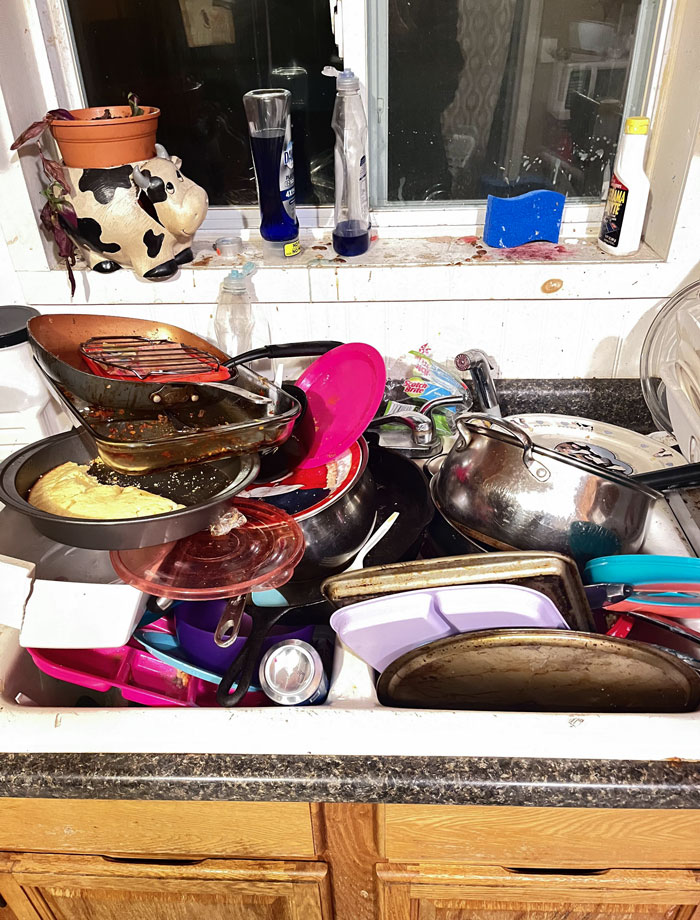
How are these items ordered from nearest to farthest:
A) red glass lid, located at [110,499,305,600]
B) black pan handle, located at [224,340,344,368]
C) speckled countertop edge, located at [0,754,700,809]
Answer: speckled countertop edge, located at [0,754,700,809]
red glass lid, located at [110,499,305,600]
black pan handle, located at [224,340,344,368]

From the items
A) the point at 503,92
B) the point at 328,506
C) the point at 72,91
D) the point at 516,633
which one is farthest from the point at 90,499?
the point at 503,92

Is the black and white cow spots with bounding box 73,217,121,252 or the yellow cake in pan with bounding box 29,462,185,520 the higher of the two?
the black and white cow spots with bounding box 73,217,121,252

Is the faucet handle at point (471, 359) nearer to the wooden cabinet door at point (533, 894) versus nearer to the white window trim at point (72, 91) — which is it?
the white window trim at point (72, 91)

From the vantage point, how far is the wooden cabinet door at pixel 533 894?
73 cm

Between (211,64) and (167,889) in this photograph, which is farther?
(211,64)

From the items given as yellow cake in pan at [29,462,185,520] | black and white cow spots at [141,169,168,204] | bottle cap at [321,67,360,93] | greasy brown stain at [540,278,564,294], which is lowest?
yellow cake in pan at [29,462,185,520]

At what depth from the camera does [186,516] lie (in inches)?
28.1

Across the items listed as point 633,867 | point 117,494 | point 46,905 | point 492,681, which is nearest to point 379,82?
point 117,494

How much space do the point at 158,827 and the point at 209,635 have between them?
203 millimetres

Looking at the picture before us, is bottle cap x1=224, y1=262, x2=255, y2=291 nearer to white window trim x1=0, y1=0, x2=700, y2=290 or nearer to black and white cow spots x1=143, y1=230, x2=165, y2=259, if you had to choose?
black and white cow spots x1=143, y1=230, x2=165, y2=259

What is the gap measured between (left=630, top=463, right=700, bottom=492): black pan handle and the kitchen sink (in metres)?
0.29

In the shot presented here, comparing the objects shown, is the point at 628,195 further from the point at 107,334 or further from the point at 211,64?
the point at 107,334

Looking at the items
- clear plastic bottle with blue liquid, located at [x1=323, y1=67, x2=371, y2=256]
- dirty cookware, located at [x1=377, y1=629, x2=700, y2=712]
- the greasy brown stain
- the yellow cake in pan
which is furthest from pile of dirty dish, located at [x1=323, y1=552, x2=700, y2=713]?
clear plastic bottle with blue liquid, located at [x1=323, y1=67, x2=371, y2=256]

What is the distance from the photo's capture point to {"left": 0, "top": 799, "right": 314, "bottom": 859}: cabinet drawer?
2.28 ft
